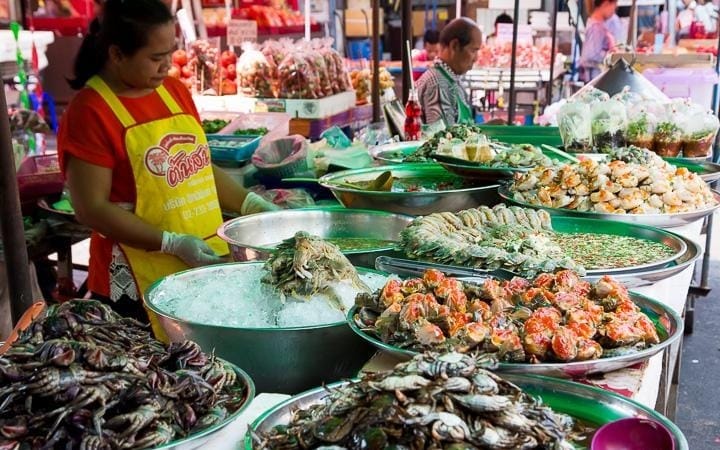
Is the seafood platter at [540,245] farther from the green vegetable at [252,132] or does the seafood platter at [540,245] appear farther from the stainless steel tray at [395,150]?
the green vegetable at [252,132]

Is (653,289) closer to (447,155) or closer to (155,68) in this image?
(447,155)

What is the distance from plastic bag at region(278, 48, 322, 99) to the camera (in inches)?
235

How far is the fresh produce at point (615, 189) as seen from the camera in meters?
2.49

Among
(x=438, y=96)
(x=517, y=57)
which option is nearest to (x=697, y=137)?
(x=438, y=96)

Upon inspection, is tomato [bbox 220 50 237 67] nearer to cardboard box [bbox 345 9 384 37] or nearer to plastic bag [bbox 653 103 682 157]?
plastic bag [bbox 653 103 682 157]

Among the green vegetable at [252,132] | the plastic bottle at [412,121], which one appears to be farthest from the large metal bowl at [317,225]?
the green vegetable at [252,132]

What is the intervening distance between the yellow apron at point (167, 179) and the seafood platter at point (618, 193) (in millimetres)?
1068

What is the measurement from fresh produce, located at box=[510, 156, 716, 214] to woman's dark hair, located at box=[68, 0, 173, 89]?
53.2 inches

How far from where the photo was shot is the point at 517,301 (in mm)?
1583

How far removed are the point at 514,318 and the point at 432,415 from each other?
571mm

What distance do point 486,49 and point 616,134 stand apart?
25.1 ft

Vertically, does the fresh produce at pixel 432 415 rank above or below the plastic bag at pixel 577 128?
below

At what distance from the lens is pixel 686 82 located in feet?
21.3

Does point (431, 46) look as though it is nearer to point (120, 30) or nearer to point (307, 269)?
point (120, 30)
